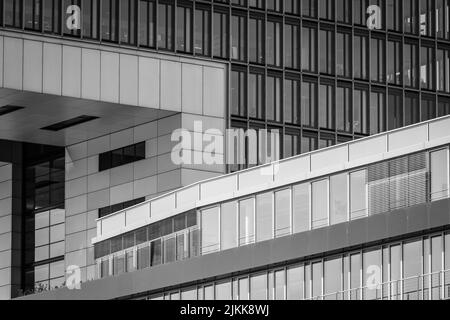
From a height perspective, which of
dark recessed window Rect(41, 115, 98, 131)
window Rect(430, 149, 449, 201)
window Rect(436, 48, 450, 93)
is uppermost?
window Rect(436, 48, 450, 93)

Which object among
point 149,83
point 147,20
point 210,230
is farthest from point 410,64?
point 210,230

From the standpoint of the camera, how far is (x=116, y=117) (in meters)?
74.2

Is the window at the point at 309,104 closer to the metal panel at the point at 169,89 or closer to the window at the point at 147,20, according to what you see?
the metal panel at the point at 169,89

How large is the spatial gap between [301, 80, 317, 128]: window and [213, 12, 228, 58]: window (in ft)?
18.1

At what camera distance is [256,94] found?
252 feet

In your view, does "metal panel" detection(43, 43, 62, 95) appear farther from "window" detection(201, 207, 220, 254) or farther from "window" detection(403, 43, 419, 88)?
"window" detection(403, 43, 419, 88)

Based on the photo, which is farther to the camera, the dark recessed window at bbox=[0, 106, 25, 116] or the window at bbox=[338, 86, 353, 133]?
the window at bbox=[338, 86, 353, 133]

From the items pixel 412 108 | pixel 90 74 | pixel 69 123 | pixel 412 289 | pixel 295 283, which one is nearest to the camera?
pixel 412 289

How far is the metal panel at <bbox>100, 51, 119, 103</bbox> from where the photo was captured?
7094 centimetres

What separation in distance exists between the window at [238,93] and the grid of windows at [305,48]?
0.16 ft

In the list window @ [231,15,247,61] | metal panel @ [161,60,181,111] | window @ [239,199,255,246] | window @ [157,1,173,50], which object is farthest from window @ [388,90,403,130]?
window @ [239,199,255,246]

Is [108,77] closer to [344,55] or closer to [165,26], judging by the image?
[165,26]

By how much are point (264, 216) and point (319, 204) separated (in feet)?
12.4
